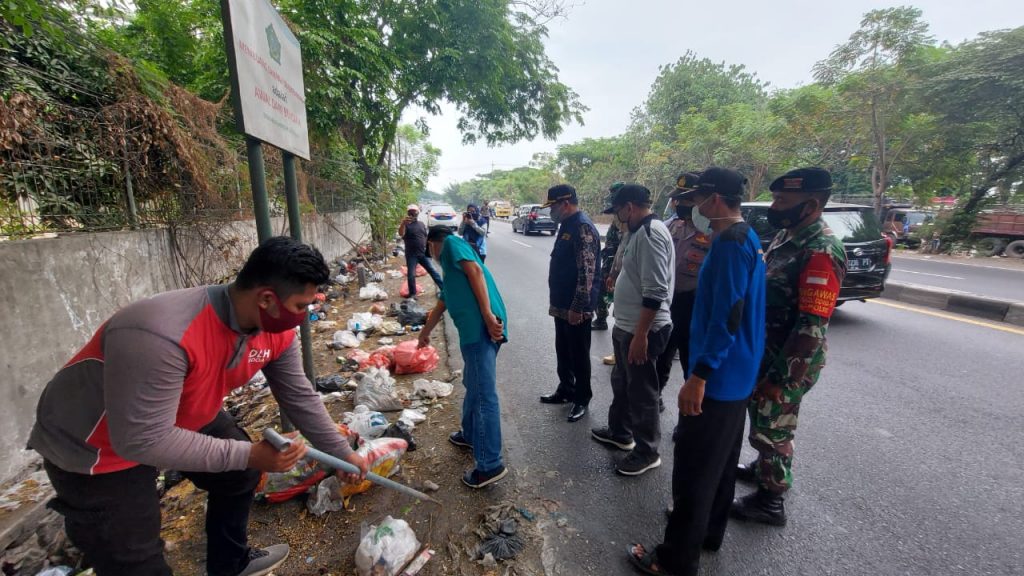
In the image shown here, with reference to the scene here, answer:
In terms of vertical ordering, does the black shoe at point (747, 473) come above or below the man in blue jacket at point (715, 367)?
below

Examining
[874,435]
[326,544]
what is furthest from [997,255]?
[326,544]

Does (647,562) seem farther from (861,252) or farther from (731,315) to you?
(861,252)

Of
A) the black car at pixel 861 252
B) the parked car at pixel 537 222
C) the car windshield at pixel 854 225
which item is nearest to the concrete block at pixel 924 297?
the black car at pixel 861 252

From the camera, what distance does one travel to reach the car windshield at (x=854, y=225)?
5.61m

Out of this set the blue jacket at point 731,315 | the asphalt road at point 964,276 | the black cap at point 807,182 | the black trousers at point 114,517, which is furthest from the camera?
the asphalt road at point 964,276

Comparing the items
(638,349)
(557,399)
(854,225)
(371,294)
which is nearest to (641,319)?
(638,349)

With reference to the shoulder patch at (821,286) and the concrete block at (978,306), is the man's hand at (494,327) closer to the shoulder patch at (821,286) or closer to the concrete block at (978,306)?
the shoulder patch at (821,286)

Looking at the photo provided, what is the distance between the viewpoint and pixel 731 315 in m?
1.63

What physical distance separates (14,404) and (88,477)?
210 cm

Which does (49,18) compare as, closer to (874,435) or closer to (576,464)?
(576,464)

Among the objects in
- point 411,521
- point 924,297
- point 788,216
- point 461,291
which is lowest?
point 411,521

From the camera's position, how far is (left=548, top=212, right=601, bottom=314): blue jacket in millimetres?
3182

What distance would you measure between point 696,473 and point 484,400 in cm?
114

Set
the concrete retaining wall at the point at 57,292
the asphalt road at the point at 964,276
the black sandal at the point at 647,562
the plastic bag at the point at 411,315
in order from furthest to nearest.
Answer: the asphalt road at the point at 964,276 < the plastic bag at the point at 411,315 < the concrete retaining wall at the point at 57,292 < the black sandal at the point at 647,562
